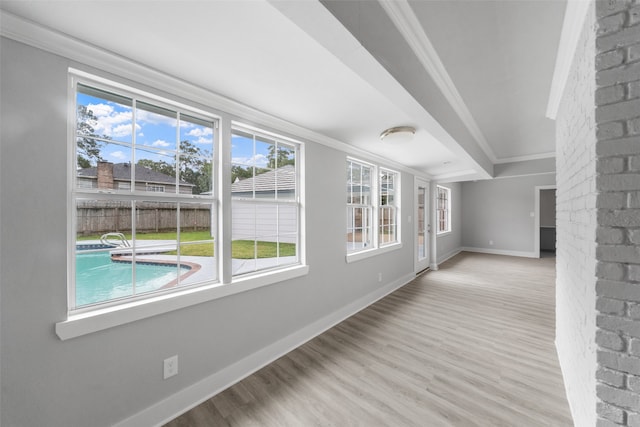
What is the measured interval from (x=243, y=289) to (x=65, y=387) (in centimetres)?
110

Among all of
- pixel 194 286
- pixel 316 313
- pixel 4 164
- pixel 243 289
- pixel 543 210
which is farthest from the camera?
pixel 543 210

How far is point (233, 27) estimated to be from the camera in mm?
1225

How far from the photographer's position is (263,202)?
7.70 feet

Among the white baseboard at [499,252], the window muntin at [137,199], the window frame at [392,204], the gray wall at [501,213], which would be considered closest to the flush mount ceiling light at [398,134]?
the window frame at [392,204]

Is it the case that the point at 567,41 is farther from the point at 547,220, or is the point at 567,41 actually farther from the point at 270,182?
the point at 547,220

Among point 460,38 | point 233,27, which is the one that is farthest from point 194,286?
point 460,38

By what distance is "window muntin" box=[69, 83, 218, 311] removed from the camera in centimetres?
146

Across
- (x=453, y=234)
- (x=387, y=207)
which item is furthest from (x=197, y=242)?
(x=453, y=234)

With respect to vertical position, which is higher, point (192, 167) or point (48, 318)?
point (192, 167)

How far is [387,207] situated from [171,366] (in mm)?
3660

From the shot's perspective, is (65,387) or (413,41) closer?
(65,387)

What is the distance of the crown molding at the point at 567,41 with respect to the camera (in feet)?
3.98

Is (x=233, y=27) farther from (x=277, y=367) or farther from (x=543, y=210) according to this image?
(x=543, y=210)

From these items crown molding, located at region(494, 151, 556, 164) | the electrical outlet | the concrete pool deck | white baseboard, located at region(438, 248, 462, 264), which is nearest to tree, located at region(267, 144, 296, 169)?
the concrete pool deck
